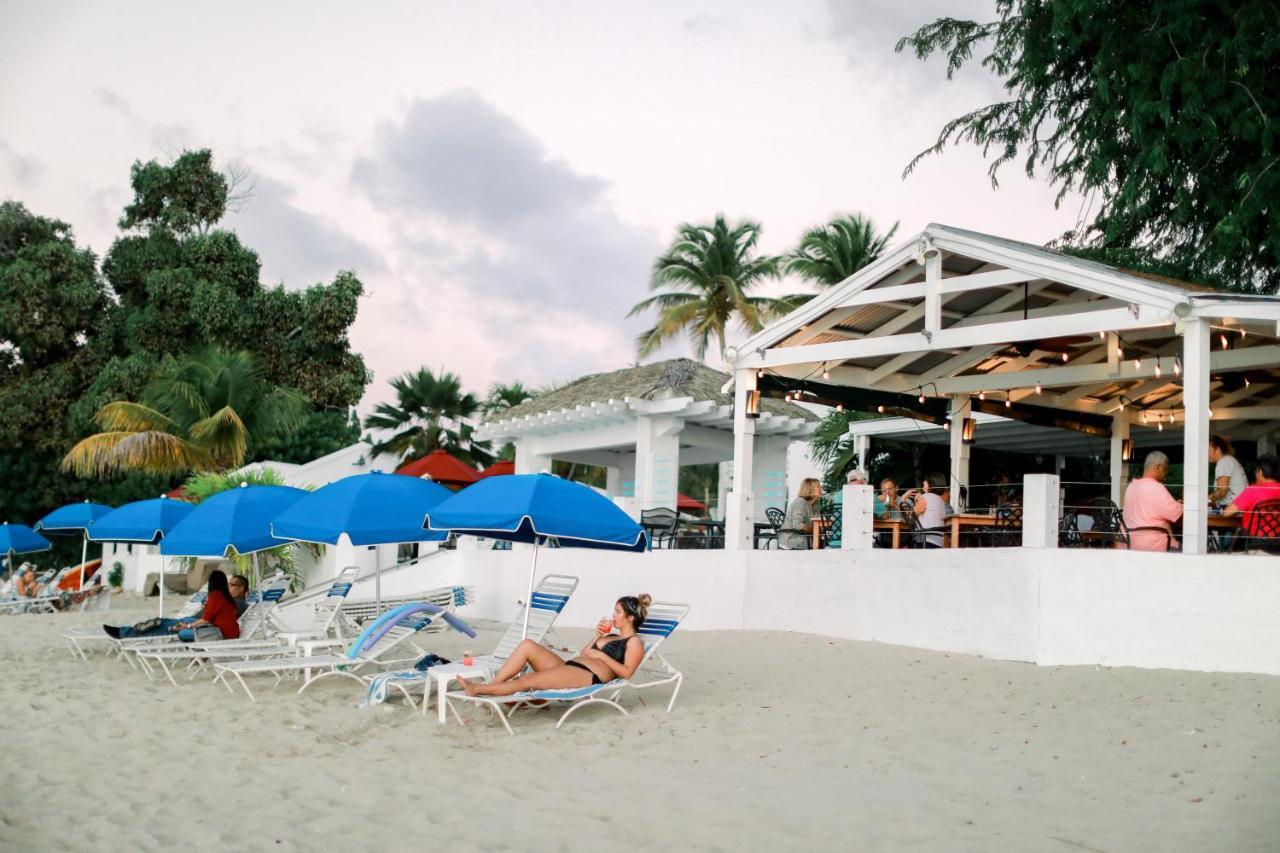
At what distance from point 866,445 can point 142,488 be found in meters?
21.8

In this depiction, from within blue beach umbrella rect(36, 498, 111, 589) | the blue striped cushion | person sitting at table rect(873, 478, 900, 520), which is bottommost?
the blue striped cushion

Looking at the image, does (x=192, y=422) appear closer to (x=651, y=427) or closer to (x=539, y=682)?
(x=651, y=427)

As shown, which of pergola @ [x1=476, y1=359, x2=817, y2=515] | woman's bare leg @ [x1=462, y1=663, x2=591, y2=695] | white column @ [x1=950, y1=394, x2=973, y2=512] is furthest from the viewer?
pergola @ [x1=476, y1=359, x2=817, y2=515]

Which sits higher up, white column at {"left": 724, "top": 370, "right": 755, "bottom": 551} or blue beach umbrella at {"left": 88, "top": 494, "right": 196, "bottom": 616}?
white column at {"left": 724, "top": 370, "right": 755, "bottom": 551}

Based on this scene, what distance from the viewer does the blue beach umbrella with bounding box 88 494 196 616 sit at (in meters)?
14.0

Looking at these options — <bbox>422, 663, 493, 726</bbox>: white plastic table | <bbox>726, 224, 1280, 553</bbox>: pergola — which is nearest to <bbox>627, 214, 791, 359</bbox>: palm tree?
<bbox>726, 224, 1280, 553</bbox>: pergola

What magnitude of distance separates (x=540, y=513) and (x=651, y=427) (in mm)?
10560

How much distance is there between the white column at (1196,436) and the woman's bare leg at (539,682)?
212 inches

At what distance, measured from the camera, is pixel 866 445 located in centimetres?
2041

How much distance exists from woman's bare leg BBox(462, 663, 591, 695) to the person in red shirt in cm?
455

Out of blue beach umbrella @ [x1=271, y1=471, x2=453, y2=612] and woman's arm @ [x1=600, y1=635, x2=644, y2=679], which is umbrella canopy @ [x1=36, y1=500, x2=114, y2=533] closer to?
blue beach umbrella @ [x1=271, y1=471, x2=453, y2=612]

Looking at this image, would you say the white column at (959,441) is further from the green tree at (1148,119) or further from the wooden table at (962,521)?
the green tree at (1148,119)

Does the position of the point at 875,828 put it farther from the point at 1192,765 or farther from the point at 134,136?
the point at 134,136

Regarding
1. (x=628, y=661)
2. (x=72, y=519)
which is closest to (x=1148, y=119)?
(x=628, y=661)
